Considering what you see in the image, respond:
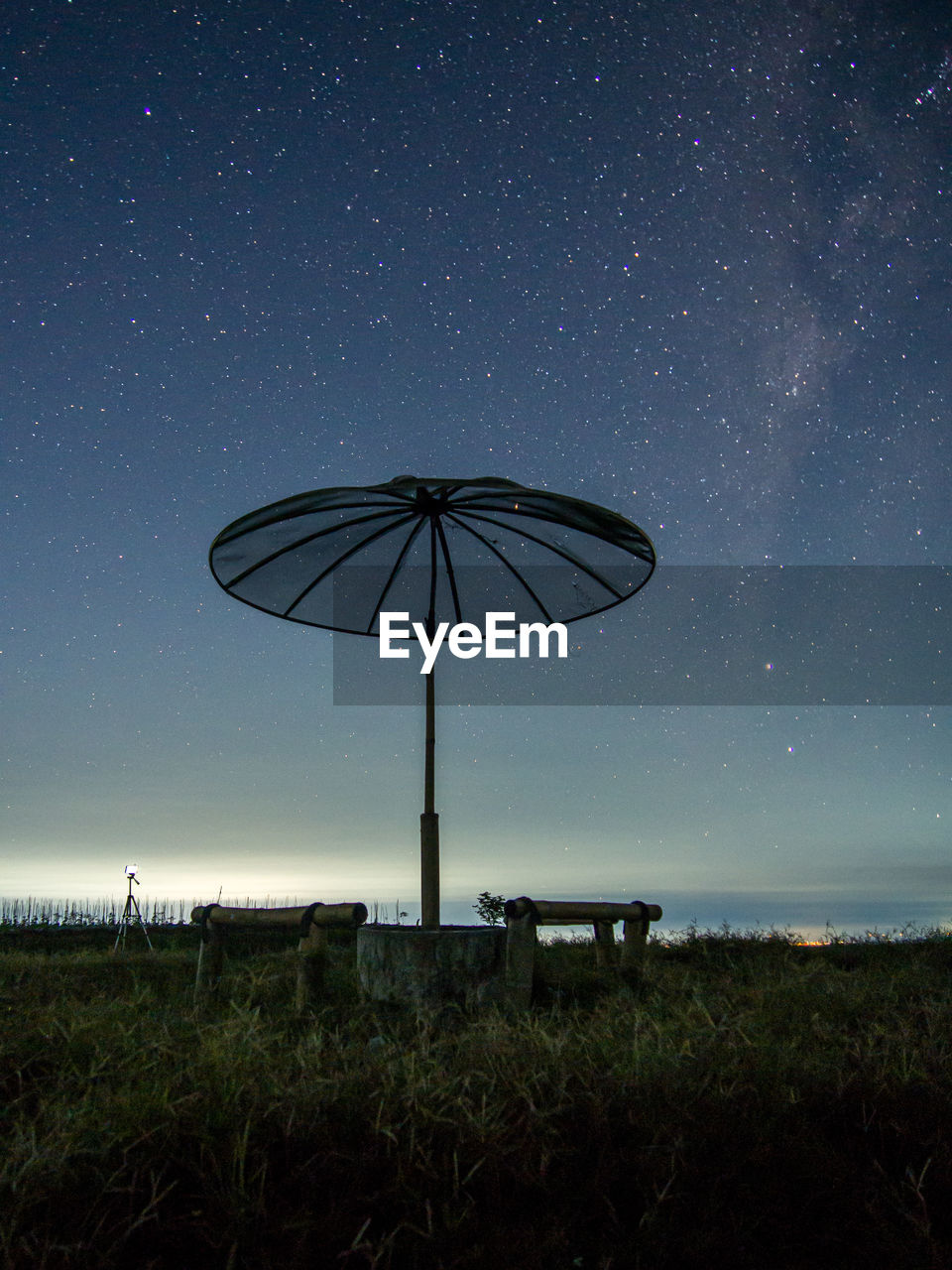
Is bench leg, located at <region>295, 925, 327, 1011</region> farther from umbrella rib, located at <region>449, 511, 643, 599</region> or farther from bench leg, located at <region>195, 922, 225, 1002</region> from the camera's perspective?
umbrella rib, located at <region>449, 511, 643, 599</region>

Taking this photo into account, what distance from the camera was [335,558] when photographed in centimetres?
672

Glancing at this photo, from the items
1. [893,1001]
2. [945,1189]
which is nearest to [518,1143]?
[945,1189]

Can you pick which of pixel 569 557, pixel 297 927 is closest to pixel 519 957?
pixel 297 927

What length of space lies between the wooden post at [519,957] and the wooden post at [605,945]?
1.69 meters

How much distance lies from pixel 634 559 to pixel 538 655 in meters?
1.25

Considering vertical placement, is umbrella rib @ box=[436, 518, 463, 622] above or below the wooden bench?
above

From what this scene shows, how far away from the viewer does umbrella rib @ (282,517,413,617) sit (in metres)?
6.60

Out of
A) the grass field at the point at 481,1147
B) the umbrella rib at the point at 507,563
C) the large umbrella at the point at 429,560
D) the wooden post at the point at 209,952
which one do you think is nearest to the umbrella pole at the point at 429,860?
the large umbrella at the point at 429,560

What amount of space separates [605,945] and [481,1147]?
15.6 ft

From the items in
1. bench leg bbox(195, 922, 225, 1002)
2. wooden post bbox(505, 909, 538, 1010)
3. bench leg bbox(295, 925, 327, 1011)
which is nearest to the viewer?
wooden post bbox(505, 909, 538, 1010)

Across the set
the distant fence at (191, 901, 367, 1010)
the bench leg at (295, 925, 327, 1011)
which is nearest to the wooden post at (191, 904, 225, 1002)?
the distant fence at (191, 901, 367, 1010)

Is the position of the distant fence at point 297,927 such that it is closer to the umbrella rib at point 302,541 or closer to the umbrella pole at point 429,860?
the umbrella pole at point 429,860

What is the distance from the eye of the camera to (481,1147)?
2520 millimetres

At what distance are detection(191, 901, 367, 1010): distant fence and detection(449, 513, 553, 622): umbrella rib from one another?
2986 mm
